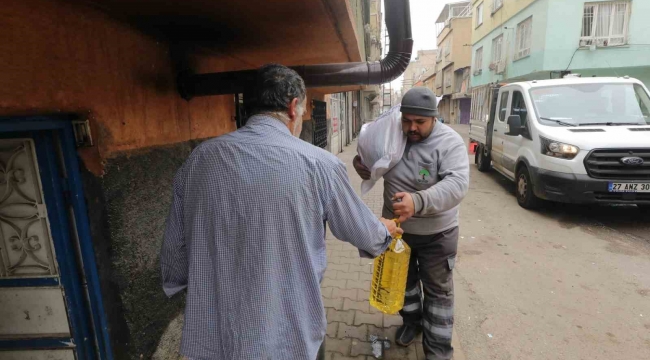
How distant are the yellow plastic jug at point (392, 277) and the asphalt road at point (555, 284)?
0.77 metres

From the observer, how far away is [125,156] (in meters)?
1.94

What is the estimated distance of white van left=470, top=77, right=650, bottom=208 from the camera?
4.70 m

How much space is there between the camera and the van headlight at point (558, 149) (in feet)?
16.1

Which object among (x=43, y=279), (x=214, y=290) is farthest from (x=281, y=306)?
(x=43, y=279)

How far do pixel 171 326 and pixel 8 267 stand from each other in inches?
39.7

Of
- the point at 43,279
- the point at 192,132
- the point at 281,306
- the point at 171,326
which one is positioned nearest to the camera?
the point at 281,306

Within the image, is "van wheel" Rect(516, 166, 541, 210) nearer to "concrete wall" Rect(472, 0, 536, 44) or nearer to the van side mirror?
the van side mirror

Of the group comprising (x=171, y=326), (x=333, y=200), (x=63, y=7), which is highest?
(x=63, y=7)

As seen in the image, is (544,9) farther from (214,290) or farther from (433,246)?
(214,290)

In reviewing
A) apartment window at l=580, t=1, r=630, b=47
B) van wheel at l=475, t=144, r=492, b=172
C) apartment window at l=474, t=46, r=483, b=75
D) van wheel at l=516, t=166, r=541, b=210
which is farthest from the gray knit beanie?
apartment window at l=474, t=46, r=483, b=75

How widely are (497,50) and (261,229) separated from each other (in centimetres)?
2366

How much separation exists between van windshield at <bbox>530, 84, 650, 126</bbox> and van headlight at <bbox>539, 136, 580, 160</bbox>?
0.52m

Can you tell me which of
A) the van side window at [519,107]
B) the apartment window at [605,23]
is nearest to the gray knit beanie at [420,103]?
the van side window at [519,107]

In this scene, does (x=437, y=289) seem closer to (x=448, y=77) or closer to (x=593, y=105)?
(x=593, y=105)
